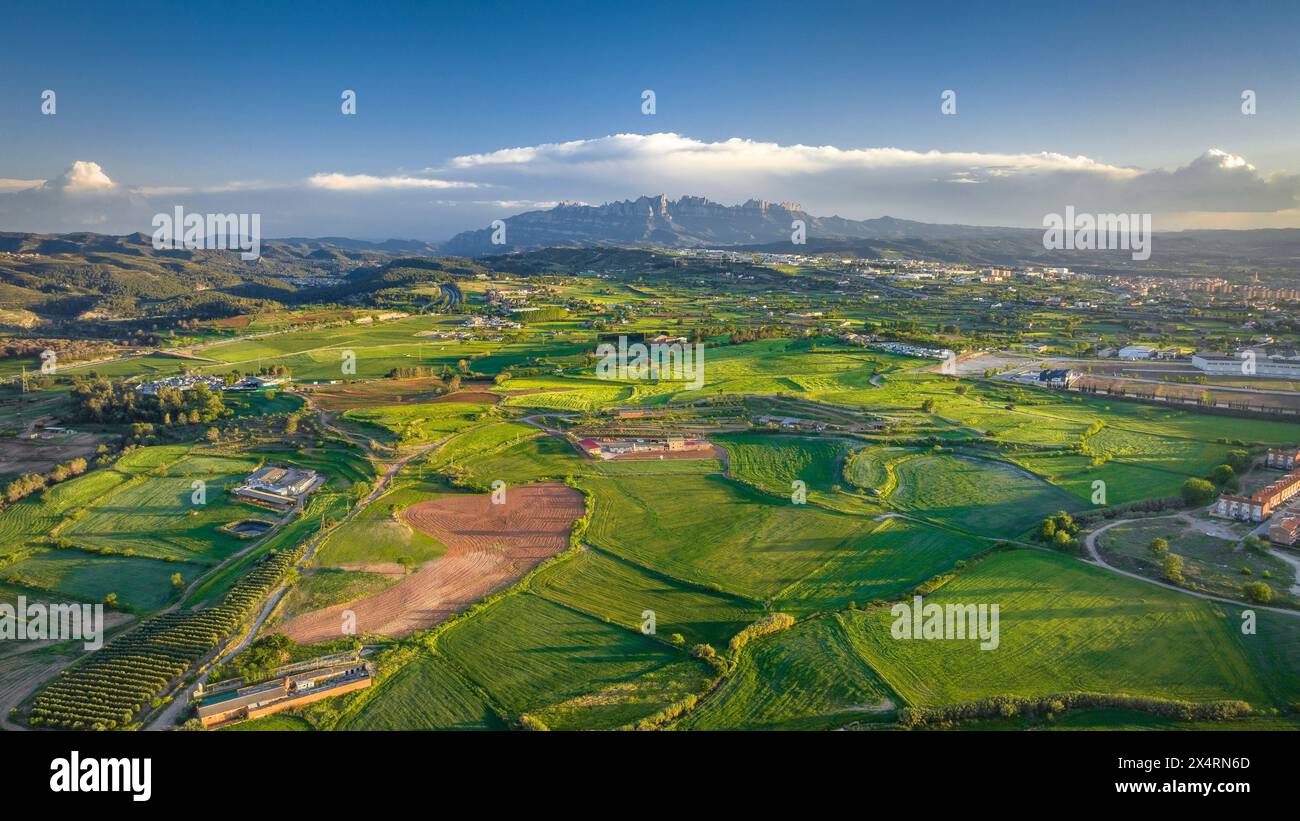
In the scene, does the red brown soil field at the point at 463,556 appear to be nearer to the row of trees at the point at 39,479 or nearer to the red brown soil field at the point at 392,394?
the row of trees at the point at 39,479

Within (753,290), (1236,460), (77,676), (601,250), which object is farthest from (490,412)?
(601,250)

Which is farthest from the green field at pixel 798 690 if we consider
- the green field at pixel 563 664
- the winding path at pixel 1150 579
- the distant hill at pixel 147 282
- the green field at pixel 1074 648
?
the distant hill at pixel 147 282

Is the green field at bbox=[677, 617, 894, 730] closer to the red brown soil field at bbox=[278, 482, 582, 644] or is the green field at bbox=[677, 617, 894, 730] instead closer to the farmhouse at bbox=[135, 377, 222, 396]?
the red brown soil field at bbox=[278, 482, 582, 644]

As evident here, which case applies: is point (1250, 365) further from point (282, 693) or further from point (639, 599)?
point (282, 693)

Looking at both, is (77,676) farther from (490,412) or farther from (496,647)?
(490,412)

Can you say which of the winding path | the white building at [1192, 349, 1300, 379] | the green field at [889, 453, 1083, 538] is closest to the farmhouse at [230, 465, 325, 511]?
the green field at [889, 453, 1083, 538]

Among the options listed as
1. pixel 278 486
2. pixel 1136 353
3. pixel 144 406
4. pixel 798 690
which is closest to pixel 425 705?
pixel 798 690
